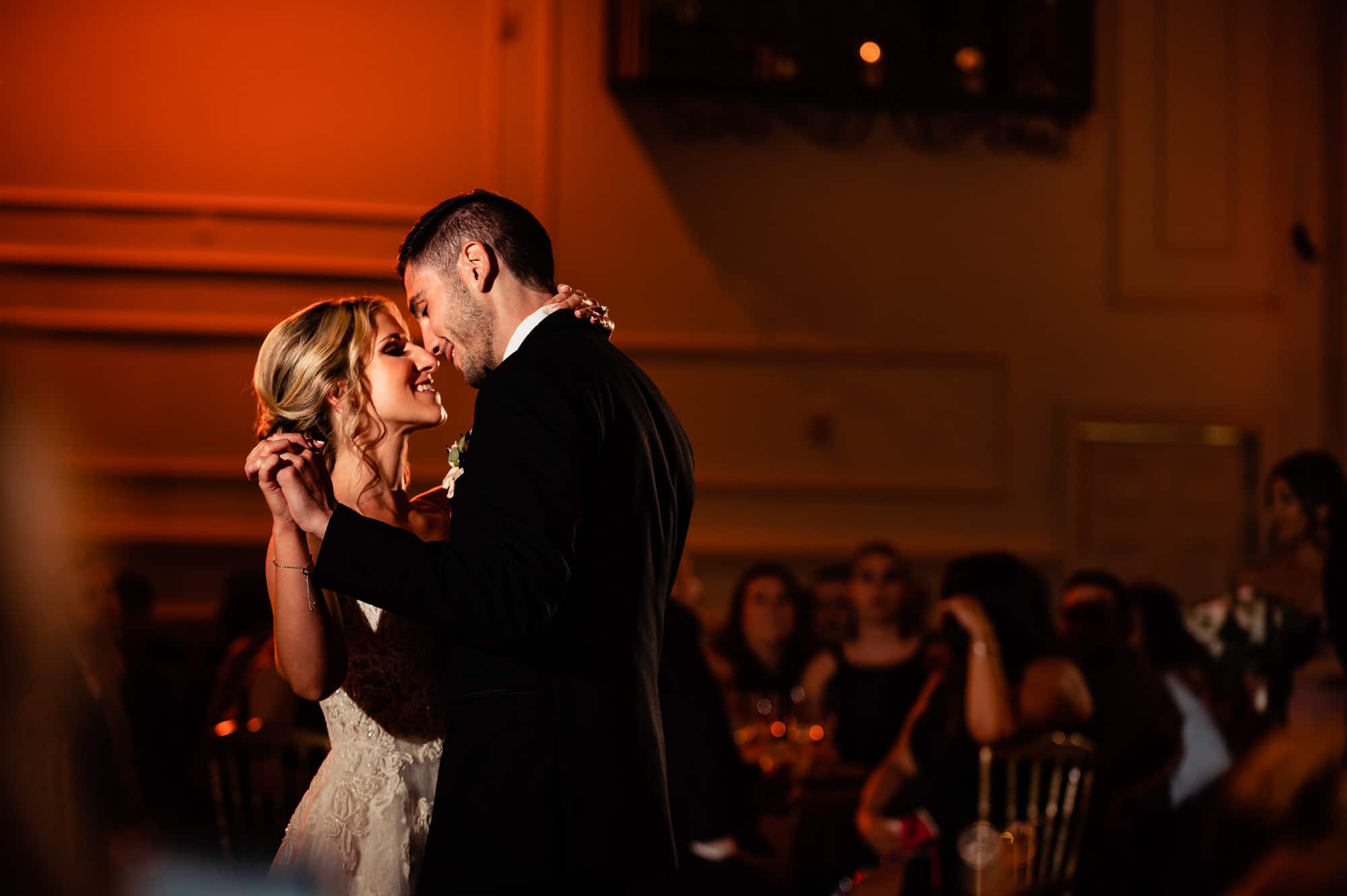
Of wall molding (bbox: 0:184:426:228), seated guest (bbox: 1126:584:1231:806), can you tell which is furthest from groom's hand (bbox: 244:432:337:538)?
wall molding (bbox: 0:184:426:228)

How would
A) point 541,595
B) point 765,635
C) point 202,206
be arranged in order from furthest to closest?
point 202,206 < point 765,635 < point 541,595

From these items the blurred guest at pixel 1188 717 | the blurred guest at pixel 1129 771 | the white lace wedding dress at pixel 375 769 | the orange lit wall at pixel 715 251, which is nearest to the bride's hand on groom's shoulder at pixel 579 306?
the white lace wedding dress at pixel 375 769

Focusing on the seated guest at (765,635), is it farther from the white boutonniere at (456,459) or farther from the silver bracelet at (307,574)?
the silver bracelet at (307,574)

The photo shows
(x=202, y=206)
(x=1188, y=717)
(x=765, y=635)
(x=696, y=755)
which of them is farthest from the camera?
(x=202, y=206)

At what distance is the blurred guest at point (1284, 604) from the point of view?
3688 millimetres

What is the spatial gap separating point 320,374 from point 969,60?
13.4 feet

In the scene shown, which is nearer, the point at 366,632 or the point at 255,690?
the point at 366,632

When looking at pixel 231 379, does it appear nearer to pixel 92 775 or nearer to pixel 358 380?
pixel 92 775

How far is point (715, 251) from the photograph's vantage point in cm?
533

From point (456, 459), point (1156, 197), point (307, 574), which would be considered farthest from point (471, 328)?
point (1156, 197)

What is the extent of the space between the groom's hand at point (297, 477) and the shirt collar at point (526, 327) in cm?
27

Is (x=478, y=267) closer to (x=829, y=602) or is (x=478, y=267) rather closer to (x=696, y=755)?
(x=696, y=755)

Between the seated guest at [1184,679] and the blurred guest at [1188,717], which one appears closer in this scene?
the blurred guest at [1188,717]

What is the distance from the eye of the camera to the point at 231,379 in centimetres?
487
